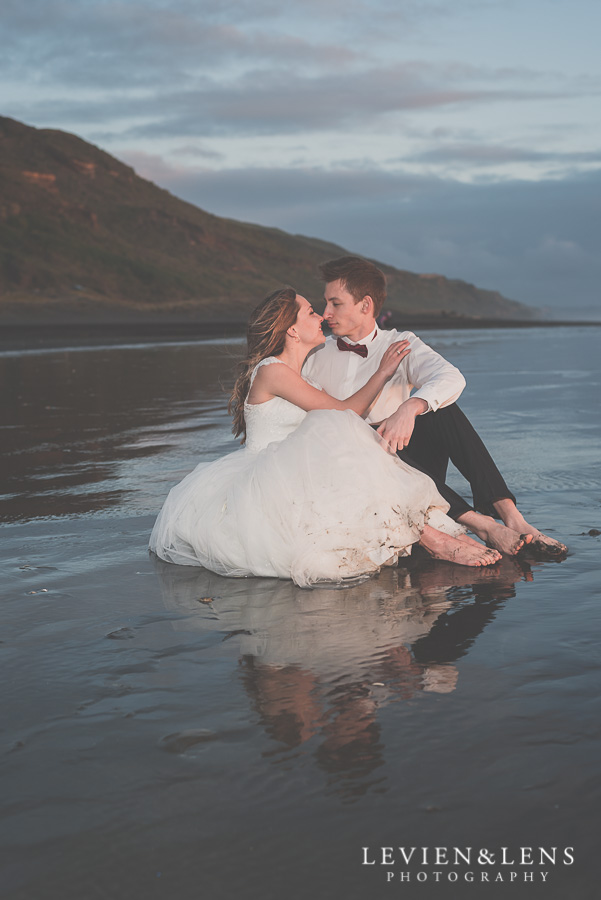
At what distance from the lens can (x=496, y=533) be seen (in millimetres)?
5270

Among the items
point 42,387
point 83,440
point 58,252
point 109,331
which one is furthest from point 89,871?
point 58,252

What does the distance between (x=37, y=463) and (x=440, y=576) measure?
520 cm

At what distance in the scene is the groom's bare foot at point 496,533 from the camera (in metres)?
5.18

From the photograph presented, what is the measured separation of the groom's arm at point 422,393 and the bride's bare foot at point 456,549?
0.54m

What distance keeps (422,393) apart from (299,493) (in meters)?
1.07

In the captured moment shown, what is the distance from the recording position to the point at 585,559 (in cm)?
498

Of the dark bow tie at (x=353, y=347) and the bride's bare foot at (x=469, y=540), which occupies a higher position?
the dark bow tie at (x=353, y=347)

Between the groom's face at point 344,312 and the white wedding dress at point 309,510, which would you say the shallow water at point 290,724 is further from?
the groom's face at point 344,312

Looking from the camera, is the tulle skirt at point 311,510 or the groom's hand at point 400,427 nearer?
the tulle skirt at point 311,510

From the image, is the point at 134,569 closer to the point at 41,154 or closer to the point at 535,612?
the point at 535,612

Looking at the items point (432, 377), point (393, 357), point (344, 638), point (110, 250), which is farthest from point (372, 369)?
point (110, 250)

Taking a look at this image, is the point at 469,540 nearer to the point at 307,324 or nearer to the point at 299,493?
the point at 299,493

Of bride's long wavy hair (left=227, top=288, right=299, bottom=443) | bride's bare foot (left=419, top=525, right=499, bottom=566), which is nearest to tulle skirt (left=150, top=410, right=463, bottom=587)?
bride's bare foot (left=419, top=525, right=499, bottom=566)

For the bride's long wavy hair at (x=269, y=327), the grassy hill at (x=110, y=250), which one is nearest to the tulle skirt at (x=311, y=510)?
the bride's long wavy hair at (x=269, y=327)
